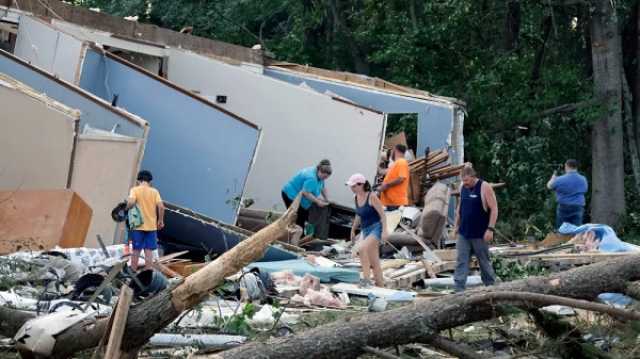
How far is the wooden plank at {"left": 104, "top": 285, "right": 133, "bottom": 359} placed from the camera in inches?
270

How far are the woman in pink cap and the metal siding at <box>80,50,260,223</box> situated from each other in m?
4.09

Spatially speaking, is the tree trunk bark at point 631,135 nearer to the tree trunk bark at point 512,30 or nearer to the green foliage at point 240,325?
the tree trunk bark at point 512,30

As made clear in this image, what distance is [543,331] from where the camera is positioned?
8.18 metres

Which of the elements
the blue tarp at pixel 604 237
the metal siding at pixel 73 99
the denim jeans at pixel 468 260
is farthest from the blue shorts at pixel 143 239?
the blue tarp at pixel 604 237

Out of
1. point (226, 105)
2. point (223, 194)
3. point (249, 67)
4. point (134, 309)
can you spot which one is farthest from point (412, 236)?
point (134, 309)

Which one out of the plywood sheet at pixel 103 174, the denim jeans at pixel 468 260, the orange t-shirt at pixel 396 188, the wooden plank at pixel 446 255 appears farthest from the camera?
the orange t-shirt at pixel 396 188

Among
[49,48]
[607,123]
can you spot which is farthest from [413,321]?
[607,123]

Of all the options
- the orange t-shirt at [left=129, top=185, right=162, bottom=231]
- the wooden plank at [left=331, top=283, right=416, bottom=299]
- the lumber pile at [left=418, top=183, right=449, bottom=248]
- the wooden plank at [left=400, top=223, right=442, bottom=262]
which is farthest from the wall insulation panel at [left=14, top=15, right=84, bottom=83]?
the wooden plank at [left=331, top=283, right=416, bottom=299]

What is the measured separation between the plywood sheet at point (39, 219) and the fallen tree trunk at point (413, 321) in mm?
6090

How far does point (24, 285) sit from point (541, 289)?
455cm

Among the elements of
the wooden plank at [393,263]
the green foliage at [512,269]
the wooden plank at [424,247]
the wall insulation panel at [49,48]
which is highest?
the wall insulation panel at [49,48]

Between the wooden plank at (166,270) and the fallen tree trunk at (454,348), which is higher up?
the fallen tree trunk at (454,348)

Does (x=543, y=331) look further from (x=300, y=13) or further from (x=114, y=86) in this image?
(x=300, y=13)

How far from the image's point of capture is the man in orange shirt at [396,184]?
17.1 m
